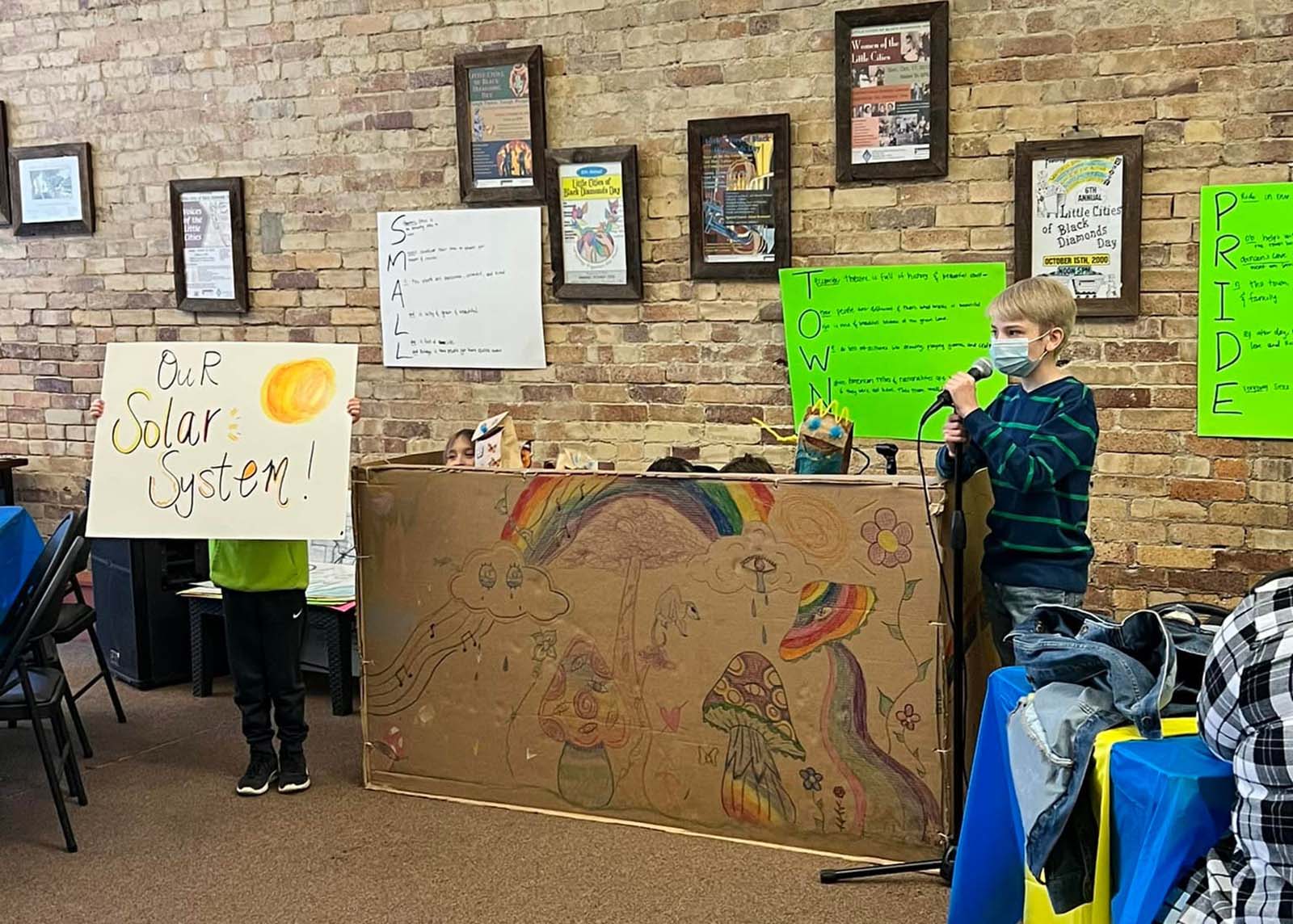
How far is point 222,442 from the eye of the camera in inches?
141

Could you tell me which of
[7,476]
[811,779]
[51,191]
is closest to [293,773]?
[811,779]

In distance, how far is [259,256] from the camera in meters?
5.41

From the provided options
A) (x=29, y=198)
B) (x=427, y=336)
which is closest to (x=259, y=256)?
(x=427, y=336)

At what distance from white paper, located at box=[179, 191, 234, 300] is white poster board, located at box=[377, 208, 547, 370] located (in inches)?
28.6

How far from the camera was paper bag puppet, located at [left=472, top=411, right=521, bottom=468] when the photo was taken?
12.1 ft

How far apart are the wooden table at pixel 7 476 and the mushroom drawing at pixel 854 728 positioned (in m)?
4.07

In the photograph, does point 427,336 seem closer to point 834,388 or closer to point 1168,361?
point 834,388

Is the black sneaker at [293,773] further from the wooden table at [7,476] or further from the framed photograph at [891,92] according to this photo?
the wooden table at [7,476]

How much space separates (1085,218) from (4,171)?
14.8 feet

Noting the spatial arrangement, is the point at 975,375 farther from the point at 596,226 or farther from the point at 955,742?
the point at 596,226

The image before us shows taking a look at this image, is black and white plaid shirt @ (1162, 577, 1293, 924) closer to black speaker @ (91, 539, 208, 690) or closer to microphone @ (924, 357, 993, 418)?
microphone @ (924, 357, 993, 418)

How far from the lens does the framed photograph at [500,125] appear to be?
4801mm

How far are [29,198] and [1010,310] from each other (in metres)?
4.54

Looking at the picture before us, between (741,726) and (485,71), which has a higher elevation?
(485,71)
